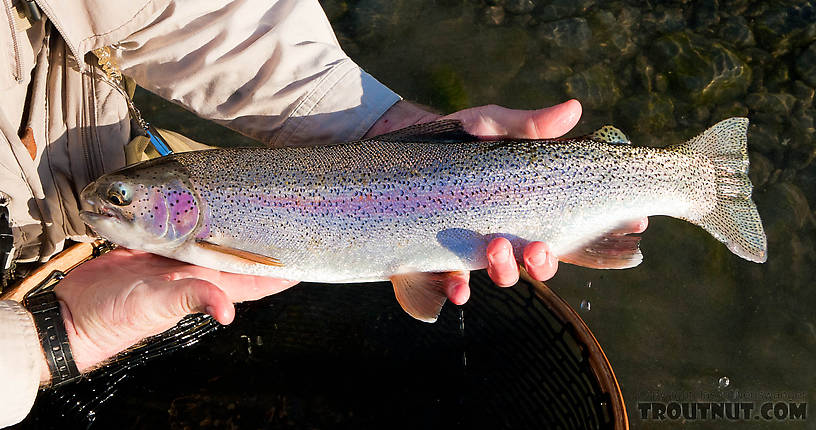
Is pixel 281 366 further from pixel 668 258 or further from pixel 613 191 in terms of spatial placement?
pixel 668 258

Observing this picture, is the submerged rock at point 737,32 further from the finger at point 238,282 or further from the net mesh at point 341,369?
the finger at point 238,282

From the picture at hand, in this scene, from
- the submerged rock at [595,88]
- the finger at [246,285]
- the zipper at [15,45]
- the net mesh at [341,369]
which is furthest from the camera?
the submerged rock at [595,88]

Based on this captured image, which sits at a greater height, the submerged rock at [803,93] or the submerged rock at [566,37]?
the submerged rock at [566,37]

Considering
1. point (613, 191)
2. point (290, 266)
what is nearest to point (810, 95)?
point (613, 191)

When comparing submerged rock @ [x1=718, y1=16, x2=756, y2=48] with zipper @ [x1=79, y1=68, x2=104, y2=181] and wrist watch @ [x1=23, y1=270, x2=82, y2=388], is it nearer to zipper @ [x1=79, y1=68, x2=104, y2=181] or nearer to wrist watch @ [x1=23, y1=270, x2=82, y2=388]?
zipper @ [x1=79, y1=68, x2=104, y2=181]

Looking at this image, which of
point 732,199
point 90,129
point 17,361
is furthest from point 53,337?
point 732,199

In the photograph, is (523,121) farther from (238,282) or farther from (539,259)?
(238,282)

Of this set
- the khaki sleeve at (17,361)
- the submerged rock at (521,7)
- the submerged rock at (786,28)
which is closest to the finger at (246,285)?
the khaki sleeve at (17,361)
